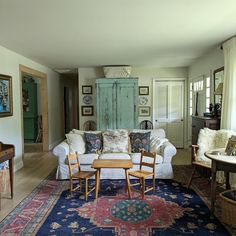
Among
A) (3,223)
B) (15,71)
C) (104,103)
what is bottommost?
(3,223)

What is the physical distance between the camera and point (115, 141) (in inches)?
187

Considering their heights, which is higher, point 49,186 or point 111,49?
point 111,49

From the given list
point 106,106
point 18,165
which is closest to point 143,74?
point 106,106

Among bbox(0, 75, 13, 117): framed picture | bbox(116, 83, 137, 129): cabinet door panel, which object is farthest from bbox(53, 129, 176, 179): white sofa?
bbox(116, 83, 137, 129): cabinet door panel

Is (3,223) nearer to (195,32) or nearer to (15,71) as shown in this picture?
(15,71)

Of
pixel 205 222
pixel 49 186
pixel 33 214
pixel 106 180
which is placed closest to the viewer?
pixel 205 222

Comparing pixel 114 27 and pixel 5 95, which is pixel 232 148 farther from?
pixel 5 95

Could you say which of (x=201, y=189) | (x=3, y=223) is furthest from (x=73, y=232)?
(x=201, y=189)

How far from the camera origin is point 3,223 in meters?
2.80

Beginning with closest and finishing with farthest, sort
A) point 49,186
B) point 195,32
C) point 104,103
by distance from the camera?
point 195,32 → point 49,186 → point 104,103

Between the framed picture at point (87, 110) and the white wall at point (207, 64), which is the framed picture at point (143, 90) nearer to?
the white wall at point (207, 64)

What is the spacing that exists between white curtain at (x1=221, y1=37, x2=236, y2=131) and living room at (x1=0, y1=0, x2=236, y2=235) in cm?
8

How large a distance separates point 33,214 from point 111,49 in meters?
3.20

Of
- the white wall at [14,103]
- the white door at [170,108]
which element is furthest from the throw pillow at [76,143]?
the white door at [170,108]
